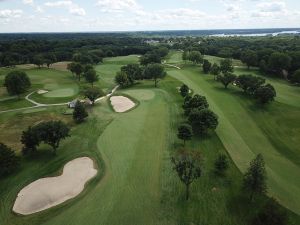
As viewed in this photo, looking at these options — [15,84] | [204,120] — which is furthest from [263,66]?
[15,84]

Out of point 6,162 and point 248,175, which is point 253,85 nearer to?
point 248,175

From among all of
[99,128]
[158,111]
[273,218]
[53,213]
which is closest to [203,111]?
[158,111]

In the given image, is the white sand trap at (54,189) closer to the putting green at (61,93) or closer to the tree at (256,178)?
the tree at (256,178)

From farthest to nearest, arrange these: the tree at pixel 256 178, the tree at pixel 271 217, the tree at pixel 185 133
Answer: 1. the tree at pixel 185 133
2. the tree at pixel 256 178
3. the tree at pixel 271 217

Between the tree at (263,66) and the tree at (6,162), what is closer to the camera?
the tree at (6,162)

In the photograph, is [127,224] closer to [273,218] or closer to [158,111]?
[273,218]

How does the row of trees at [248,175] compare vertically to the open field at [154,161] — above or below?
above

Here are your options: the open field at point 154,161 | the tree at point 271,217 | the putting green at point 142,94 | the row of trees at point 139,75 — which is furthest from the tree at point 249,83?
the tree at point 271,217
